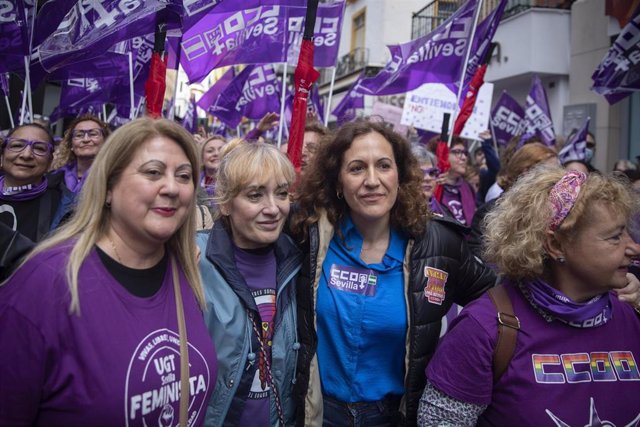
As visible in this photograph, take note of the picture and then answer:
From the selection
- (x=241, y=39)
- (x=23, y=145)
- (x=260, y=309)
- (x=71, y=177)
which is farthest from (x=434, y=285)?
(x=241, y=39)

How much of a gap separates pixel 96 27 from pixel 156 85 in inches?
22.6

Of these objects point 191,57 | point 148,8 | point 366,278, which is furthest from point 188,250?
point 191,57

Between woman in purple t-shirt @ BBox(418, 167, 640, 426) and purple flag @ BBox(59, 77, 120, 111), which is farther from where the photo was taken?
purple flag @ BBox(59, 77, 120, 111)

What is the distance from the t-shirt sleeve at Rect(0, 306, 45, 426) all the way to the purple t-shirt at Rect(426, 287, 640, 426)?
1.39 m

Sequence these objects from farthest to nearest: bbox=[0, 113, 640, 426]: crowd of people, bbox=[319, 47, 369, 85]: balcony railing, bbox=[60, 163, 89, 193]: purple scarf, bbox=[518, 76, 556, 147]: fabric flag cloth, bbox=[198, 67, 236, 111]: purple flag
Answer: bbox=[319, 47, 369, 85]: balcony railing < bbox=[198, 67, 236, 111]: purple flag < bbox=[518, 76, 556, 147]: fabric flag cloth < bbox=[60, 163, 89, 193]: purple scarf < bbox=[0, 113, 640, 426]: crowd of people

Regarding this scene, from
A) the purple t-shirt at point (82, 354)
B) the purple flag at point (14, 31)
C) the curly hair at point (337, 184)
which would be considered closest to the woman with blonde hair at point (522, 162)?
the curly hair at point (337, 184)

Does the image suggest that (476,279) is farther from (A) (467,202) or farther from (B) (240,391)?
(A) (467,202)

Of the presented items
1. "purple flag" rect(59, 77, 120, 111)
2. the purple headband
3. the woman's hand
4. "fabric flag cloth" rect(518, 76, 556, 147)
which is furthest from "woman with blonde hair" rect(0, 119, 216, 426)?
"fabric flag cloth" rect(518, 76, 556, 147)

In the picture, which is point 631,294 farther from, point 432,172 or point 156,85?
point 156,85

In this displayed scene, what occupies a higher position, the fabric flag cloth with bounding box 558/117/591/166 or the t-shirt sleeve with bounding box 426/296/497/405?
the fabric flag cloth with bounding box 558/117/591/166

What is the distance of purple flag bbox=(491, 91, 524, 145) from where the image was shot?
951cm

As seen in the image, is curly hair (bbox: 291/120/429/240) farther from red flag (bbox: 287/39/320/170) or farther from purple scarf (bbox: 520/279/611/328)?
red flag (bbox: 287/39/320/170)

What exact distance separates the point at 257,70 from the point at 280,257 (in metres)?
6.45

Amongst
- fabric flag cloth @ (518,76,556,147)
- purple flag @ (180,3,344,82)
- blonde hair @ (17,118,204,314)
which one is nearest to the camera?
blonde hair @ (17,118,204,314)
